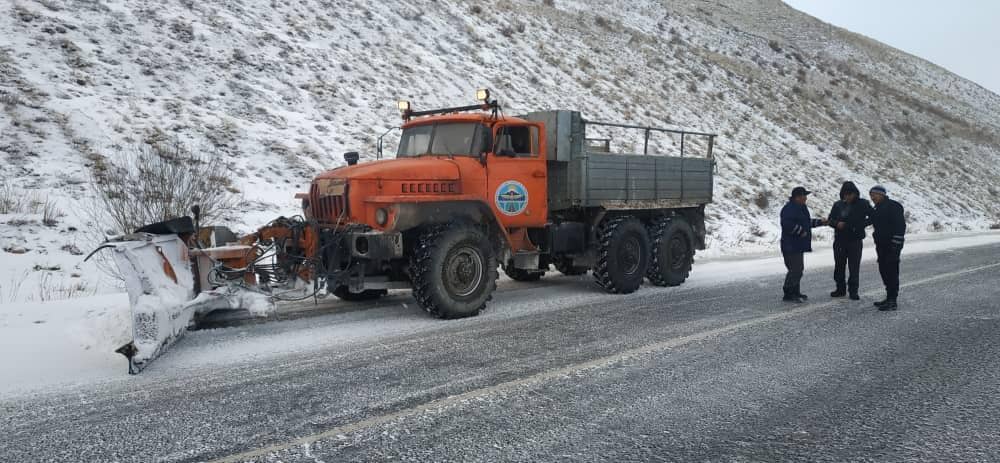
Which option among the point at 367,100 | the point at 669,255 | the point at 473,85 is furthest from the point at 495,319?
the point at 473,85

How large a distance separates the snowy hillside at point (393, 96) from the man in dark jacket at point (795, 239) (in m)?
7.52

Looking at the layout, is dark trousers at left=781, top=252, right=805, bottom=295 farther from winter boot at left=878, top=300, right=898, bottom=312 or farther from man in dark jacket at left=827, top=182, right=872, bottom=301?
winter boot at left=878, top=300, right=898, bottom=312

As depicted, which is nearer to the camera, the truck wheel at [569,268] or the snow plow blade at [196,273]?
the snow plow blade at [196,273]

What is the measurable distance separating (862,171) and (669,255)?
25.1m

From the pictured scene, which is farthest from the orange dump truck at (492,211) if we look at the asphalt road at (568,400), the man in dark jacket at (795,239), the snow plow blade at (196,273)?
the man in dark jacket at (795,239)

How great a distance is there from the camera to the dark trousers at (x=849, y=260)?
26.6ft

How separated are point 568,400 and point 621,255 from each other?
4.77 m

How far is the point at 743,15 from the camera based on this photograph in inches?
1821

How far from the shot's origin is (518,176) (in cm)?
784

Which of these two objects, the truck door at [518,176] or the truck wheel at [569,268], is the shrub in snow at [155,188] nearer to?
the truck door at [518,176]

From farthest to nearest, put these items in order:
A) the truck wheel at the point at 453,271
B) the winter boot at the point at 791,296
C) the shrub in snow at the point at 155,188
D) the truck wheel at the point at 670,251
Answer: the shrub in snow at the point at 155,188
the truck wheel at the point at 670,251
the winter boot at the point at 791,296
the truck wheel at the point at 453,271

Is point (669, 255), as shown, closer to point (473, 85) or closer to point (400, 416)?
point (400, 416)

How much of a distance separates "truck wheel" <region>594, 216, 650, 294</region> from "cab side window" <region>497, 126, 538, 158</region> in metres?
1.62

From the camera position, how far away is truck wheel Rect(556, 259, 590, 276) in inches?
375
